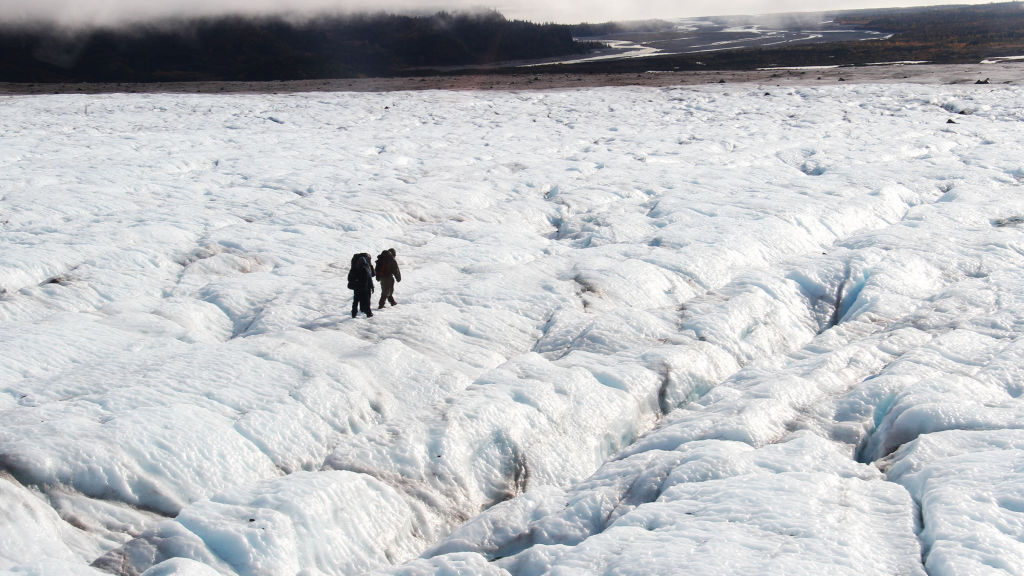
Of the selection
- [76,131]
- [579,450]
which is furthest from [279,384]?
[76,131]

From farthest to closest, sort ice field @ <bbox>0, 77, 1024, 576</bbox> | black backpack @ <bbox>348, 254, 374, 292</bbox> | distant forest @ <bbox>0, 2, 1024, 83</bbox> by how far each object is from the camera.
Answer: distant forest @ <bbox>0, 2, 1024, 83</bbox> → black backpack @ <bbox>348, 254, 374, 292</bbox> → ice field @ <bbox>0, 77, 1024, 576</bbox>

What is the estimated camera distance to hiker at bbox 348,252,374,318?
30.9 feet

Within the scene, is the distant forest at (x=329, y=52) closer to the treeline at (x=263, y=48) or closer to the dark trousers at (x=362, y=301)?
the treeline at (x=263, y=48)

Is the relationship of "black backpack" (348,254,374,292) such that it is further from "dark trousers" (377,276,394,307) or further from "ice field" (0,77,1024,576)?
"ice field" (0,77,1024,576)

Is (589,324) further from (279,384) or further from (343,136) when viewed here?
(343,136)

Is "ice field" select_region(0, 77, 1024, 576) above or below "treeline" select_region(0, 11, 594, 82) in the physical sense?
below

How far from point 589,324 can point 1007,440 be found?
476 centimetres

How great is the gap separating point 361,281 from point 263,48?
53.6m

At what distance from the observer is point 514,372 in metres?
8.39

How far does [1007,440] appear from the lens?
20.7 ft

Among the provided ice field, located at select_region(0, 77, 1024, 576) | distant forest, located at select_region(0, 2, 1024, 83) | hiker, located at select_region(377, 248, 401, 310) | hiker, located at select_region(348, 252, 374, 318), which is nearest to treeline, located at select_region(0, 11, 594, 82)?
distant forest, located at select_region(0, 2, 1024, 83)

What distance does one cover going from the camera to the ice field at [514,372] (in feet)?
18.5

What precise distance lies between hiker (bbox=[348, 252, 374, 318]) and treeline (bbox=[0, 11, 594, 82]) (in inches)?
1798

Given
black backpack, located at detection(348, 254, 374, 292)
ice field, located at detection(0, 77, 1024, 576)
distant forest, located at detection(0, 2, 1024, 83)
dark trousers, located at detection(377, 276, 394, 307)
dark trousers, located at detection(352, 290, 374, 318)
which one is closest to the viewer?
ice field, located at detection(0, 77, 1024, 576)
